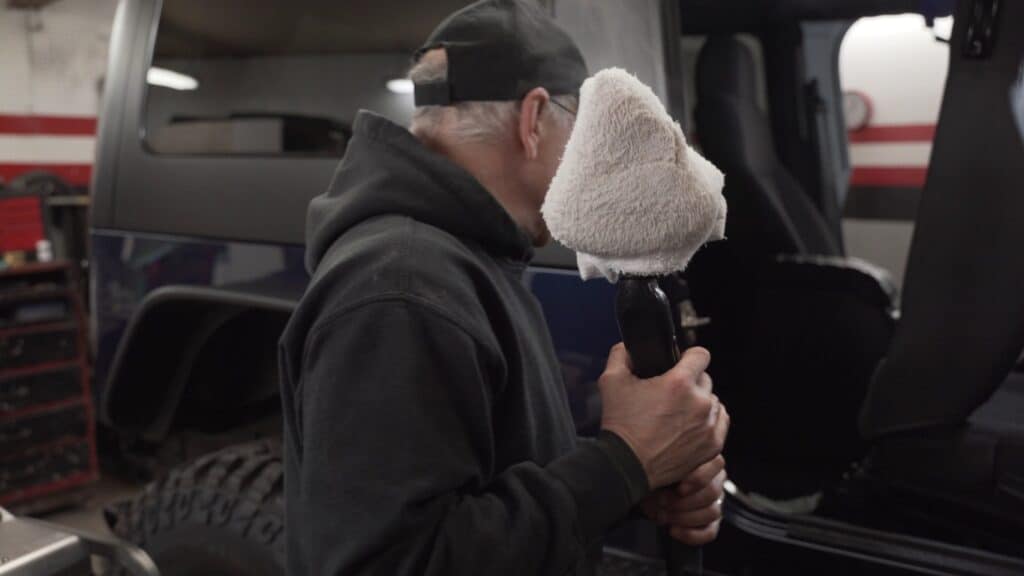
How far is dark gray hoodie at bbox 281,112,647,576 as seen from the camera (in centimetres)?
68

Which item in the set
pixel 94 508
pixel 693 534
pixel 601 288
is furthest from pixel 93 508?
pixel 693 534

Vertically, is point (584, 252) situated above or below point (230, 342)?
above

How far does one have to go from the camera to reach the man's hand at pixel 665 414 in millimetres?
727

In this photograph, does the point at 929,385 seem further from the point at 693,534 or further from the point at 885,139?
the point at 885,139

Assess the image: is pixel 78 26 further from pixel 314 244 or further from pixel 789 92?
pixel 314 244

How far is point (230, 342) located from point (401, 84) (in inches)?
30.2

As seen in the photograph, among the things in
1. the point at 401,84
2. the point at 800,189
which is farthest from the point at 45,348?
the point at 800,189

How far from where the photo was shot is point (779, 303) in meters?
2.13

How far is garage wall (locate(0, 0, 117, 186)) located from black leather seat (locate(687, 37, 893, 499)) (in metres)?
3.47

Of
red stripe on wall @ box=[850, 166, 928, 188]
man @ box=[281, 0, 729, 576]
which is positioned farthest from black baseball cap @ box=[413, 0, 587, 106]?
red stripe on wall @ box=[850, 166, 928, 188]

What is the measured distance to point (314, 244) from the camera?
0.86 m

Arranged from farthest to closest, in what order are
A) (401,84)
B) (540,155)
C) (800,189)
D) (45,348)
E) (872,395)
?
1. (45,348)
2. (800,189)
3. (872,395)
4. (401,84)
5. (540,155)

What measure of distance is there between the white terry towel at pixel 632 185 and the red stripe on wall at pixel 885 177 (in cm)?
357

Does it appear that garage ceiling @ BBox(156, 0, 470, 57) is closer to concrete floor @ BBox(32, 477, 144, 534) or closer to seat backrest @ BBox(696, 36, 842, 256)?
seat backrest @ BBox(696, 36, 842, 256)
